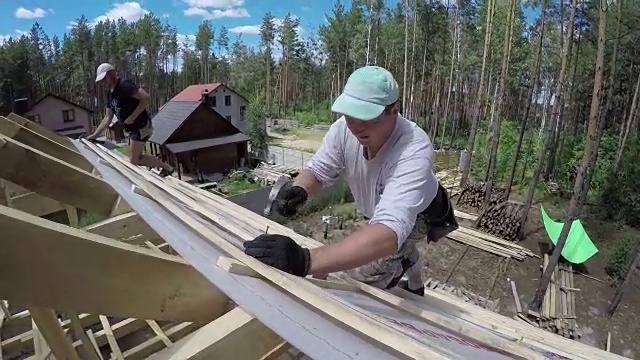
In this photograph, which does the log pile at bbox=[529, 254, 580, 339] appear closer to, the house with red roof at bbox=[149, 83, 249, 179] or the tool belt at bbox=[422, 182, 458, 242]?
the tool belt at bbox=[422, 182, 458, 242]

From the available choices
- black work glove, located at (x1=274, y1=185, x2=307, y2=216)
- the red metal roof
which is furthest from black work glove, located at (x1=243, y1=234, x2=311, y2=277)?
the red metal roof

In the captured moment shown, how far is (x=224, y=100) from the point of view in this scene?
98.5 ft

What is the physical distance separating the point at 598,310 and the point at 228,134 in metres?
18.6

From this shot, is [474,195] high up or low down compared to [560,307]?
up

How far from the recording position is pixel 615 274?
1046cm

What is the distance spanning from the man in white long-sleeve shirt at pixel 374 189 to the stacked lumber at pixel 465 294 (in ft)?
22.1

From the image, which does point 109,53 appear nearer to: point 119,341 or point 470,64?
point 470,64

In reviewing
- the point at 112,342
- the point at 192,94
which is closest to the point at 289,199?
the point at 112,342

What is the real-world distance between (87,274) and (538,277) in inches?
458

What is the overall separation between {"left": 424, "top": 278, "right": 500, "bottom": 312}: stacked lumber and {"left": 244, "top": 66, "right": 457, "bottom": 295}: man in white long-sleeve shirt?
22.1 ft

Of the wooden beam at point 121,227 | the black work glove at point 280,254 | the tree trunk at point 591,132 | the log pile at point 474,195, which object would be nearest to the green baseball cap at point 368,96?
the black work glove at point 280,254

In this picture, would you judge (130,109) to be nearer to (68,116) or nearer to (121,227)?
(121,227)

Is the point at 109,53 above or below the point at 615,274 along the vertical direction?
above

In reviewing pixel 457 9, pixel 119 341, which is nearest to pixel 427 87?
pixel 457 9
